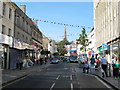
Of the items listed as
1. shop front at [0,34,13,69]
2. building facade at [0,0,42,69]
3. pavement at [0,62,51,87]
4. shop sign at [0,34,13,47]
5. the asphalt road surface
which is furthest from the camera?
building facade at [0,0,42,69]

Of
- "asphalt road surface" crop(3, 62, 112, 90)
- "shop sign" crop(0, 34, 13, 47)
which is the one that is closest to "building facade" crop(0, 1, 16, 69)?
"shop sign" crop(0, 34, 13, 47)

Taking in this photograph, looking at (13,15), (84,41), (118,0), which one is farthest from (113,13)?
(84,41)

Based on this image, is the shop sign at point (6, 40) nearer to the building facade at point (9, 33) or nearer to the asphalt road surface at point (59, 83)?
the building facade at point (9, 33)

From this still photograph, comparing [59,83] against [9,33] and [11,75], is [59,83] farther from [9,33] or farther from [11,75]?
[9,33]

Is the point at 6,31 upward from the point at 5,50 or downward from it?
upward

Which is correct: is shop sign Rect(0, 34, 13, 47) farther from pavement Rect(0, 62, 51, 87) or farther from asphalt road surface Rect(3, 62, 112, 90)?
asphalt road surface Rect(3, 62, 112, 90)

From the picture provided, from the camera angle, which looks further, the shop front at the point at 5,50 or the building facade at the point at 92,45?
the building facade at the point at 92,45

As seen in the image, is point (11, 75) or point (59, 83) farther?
point (11, 75)

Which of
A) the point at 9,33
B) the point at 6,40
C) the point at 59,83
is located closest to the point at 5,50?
the point at 6,40

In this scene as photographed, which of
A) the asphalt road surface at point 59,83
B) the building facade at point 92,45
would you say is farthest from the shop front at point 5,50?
the building facade at point 92,45

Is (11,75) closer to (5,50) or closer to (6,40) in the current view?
(5,50)

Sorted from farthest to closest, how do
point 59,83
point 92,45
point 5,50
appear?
point 92,45 < point 5,50 < point 59,83

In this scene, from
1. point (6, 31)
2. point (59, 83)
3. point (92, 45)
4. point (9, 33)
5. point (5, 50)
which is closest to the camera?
point (59, 83)

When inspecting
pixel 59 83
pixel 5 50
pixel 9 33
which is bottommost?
pixel 59 83
